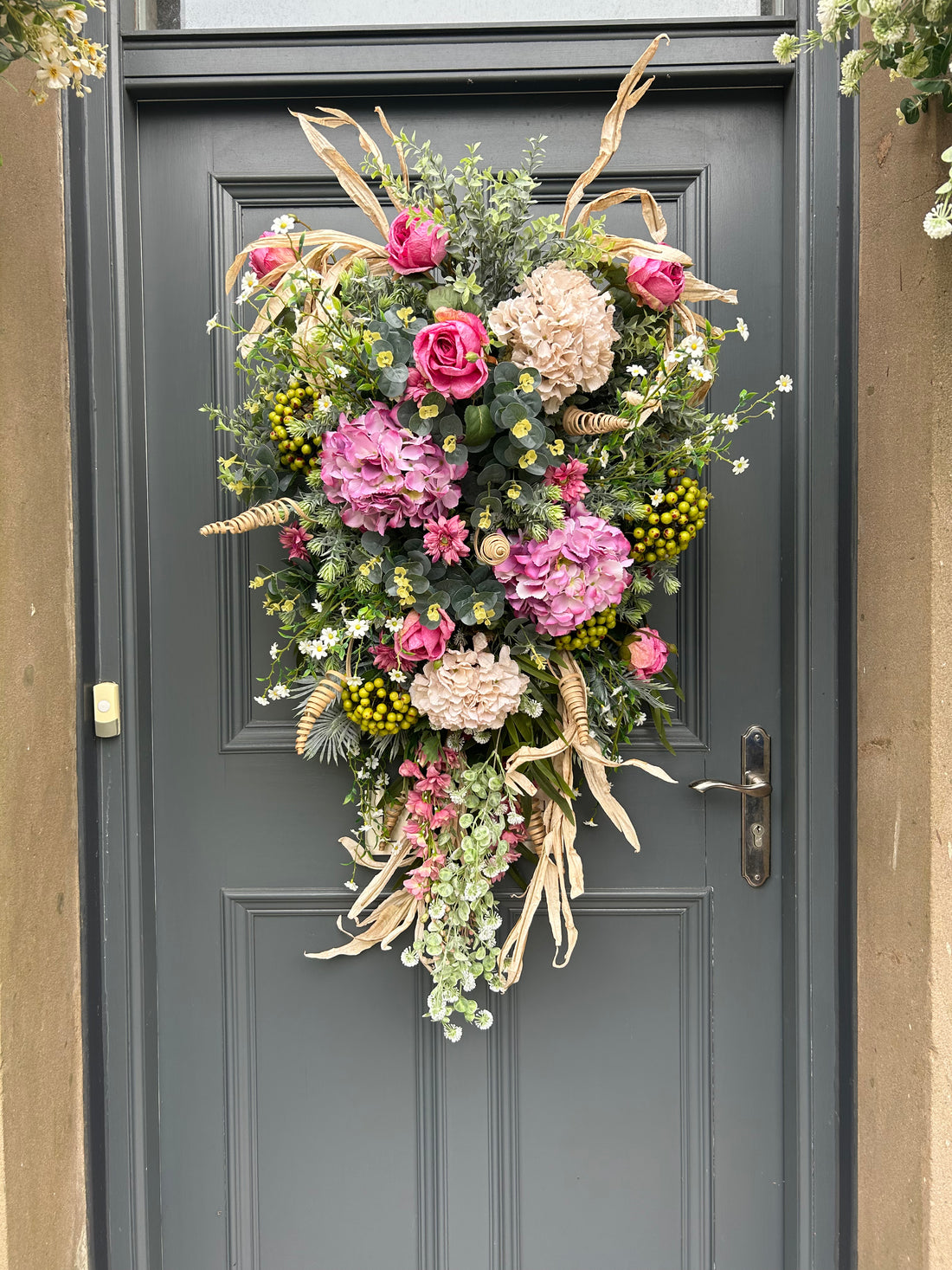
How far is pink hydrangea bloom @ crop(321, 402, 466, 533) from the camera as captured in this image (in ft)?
2.93

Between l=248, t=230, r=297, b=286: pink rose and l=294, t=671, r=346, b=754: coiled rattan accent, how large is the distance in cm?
55

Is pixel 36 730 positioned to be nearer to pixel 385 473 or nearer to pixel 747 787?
pixel 385 473

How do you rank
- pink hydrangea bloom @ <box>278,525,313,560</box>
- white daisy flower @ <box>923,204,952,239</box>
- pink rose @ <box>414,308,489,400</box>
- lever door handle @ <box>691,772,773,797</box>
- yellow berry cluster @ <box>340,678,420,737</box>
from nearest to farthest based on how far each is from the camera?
white daisy flower @ <box>923,204,952,239</box>
pink rose @ <box>414,308,489,400</box>
yellow berry cluster @ <box>340,678,420,737</box>
pink hydrangea bloom @ <box>278,525,313,560</box>
lever door handle @ <box>691,772,773,797</box>

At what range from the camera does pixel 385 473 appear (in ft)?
2.93

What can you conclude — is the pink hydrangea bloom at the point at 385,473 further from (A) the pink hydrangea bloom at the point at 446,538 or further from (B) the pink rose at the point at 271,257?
(B) the pink rose at the point at 271,257

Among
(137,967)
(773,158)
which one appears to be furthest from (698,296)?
(137,967)

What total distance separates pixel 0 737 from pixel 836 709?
48.6 inches

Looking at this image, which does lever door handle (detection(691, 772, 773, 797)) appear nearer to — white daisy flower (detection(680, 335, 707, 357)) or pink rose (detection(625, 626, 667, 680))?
pink rose (detection(625, 626, 667, 680))

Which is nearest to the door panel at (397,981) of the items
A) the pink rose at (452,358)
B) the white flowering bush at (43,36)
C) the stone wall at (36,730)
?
the stone wall at (36,730)

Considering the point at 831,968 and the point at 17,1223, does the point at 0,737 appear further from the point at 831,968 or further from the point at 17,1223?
the point at 831,968

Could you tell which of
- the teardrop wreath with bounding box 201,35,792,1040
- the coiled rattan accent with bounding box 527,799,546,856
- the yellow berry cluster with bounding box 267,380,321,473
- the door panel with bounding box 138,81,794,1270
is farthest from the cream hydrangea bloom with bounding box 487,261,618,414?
the coiled rattan accent with bounding box 527,799,546,856

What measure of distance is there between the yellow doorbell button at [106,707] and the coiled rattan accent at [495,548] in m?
0.67

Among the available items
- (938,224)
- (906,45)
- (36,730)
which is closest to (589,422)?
(938,224)

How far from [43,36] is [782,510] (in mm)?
1175
